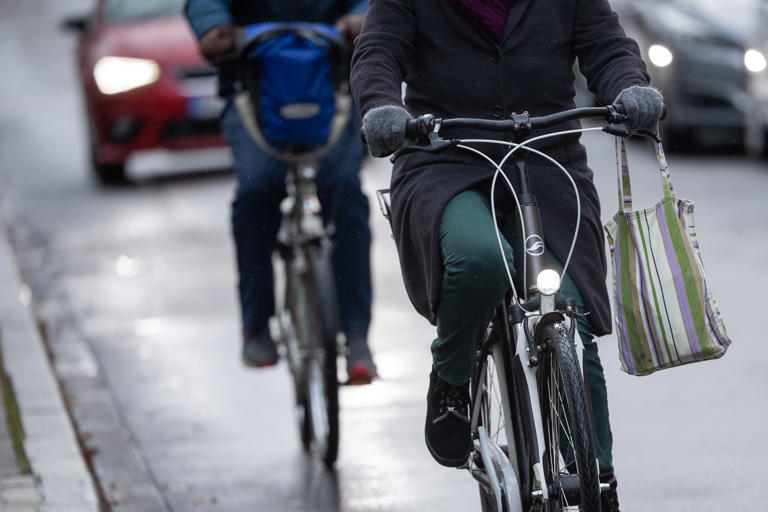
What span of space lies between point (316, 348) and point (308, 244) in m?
0.39

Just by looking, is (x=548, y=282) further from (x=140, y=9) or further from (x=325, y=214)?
(x=140, y=9)

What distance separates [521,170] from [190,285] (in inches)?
233

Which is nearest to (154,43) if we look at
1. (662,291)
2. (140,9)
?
(140,9)

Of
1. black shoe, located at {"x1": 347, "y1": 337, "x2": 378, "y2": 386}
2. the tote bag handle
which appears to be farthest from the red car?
the tote bag handle

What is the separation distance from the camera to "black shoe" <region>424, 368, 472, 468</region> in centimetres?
443

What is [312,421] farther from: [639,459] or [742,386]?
[742,386]

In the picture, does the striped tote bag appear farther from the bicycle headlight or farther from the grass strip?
the grass strip

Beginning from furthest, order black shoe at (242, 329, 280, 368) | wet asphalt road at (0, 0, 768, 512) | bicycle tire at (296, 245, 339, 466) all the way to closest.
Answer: black shoe at (242, 329, 280, 368) → bicycle tire at (296, 245, 339, 466) → wet asphalt road at (0, 0, 768, 512)

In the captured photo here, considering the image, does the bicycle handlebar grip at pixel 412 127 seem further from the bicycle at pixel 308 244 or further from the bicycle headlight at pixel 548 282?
the bicycle at pixel 308 244

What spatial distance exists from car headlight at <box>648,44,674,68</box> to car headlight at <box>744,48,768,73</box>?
1.19 metres

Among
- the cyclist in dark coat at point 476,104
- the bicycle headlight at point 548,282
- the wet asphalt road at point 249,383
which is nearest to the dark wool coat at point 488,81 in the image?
the cyclist in dark coat at point 476,104

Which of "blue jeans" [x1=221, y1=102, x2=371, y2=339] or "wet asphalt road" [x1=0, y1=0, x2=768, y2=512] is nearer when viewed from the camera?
"wet asphalt road" [x1=0, y1=0, x2=768, y2=512]

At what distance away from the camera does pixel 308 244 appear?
240 inches

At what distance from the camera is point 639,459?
19.4ft
